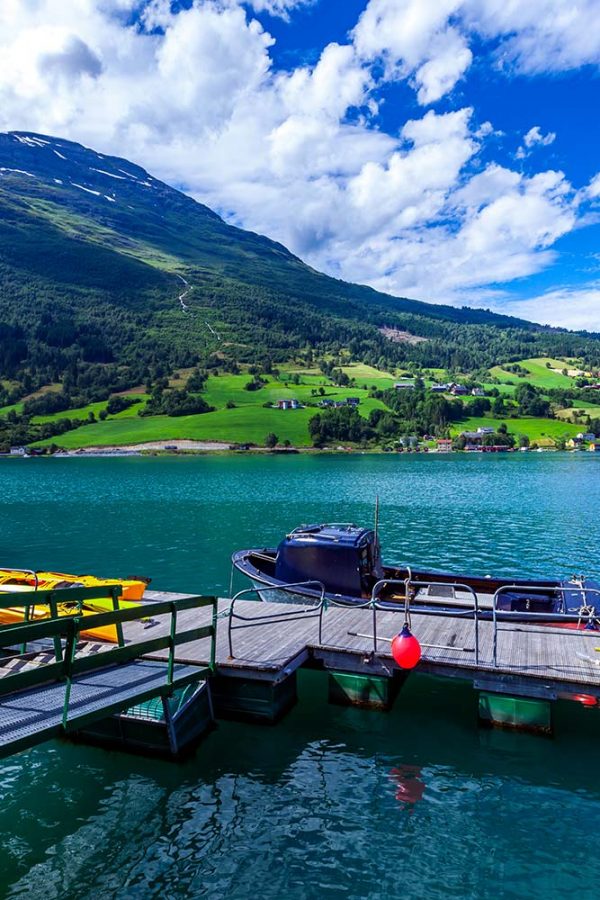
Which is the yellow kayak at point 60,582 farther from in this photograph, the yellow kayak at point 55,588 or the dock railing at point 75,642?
the dock railing at point 75,642

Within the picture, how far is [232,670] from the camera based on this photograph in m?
13.8

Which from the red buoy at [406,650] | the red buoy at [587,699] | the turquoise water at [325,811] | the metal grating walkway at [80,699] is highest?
the red buoy at [406,650]

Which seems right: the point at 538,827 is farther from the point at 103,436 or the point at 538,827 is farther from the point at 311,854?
the point at 103,436

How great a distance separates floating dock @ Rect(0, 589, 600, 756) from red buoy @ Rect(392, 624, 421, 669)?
1117 millimetres

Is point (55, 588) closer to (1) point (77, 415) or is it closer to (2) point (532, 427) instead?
(2) point (532, 427)

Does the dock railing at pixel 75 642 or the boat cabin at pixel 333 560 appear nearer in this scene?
the dock railing at pixel 75 642

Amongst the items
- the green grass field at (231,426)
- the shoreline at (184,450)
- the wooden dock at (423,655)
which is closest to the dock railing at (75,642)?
the wooden dock at (423,655)

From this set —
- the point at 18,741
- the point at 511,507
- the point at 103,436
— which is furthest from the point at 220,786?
the point at 103,436

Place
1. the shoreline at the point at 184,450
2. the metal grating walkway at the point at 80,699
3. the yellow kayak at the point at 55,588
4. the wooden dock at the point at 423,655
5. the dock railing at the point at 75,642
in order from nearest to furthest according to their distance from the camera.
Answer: the metal grating walkway at the point at 80,699
the dock railing at the point at 75,642
the wooden dock at the point at 423,655
the yellow kayak at the point at 55,588
the shoreline at the point at 184,450

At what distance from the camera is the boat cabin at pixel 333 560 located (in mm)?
19250

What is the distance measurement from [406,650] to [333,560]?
6.67 m

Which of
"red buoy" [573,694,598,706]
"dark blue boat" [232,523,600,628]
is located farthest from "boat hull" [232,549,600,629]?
"red buoy" [573,694,598,706]

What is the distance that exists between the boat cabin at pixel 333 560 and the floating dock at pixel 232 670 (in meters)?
2.32

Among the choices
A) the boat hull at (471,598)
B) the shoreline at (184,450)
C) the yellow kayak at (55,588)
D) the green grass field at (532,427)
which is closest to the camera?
the yellow kayak at (55,588)
